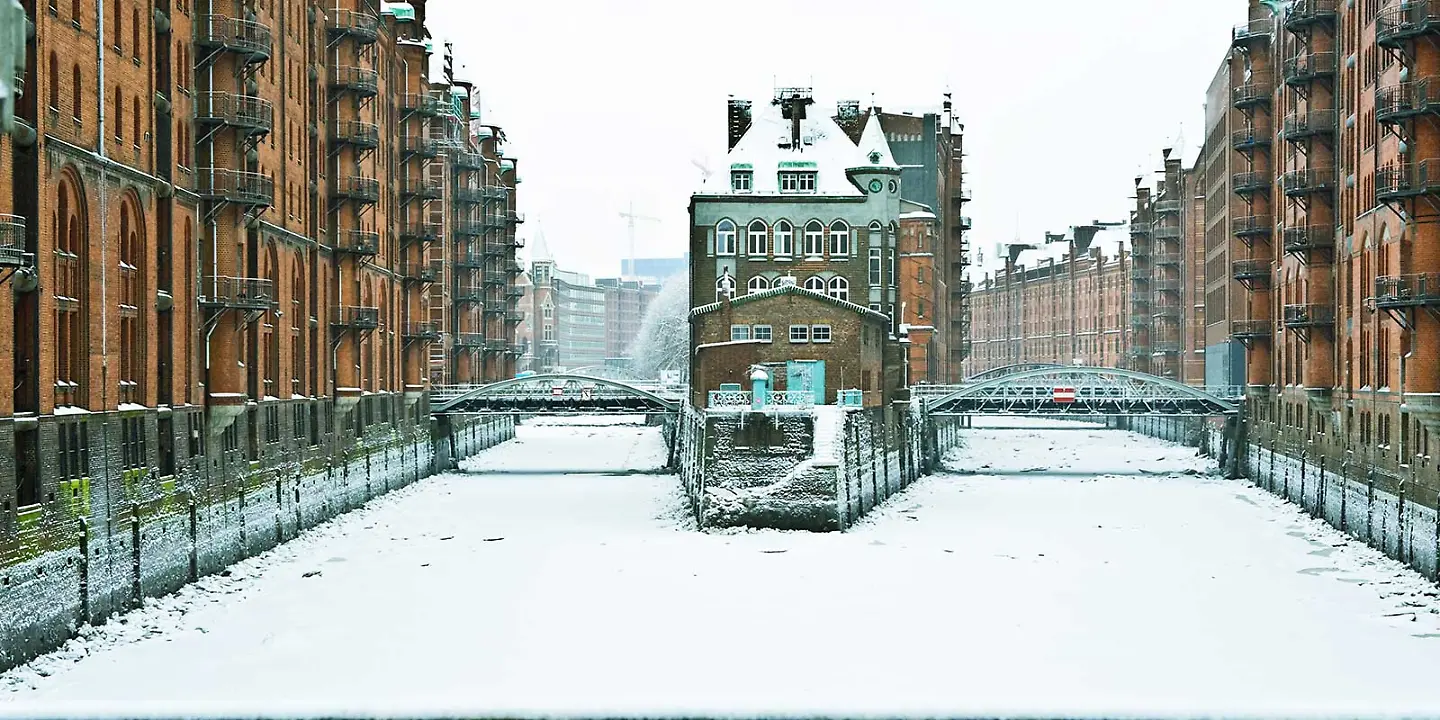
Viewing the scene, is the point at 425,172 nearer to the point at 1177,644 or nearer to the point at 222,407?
the point at 222,407

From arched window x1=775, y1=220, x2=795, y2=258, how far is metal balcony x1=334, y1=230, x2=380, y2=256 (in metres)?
20.5

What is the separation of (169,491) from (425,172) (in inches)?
1639

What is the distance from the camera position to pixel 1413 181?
41.8 meters

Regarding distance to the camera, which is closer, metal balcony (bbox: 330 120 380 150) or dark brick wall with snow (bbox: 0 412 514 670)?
dark brick wall with snow (bbox: 0 412 514 670)

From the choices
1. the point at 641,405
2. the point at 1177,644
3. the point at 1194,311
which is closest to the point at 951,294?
the point at 1194,311

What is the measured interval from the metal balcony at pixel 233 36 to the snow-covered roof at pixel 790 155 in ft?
111

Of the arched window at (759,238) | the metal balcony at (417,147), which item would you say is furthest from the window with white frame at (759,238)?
the metal balcony at (417,147)

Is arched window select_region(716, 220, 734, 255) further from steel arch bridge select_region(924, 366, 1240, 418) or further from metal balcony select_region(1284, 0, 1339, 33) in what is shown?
metal balcony select_region(1284, 0, 1339, 33)

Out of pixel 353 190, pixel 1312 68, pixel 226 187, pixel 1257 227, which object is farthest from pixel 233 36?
pixel 1257 227

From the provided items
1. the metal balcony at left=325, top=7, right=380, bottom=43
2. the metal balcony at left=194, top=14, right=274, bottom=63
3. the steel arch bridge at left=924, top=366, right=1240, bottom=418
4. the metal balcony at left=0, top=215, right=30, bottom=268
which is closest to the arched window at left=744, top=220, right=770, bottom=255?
the steel arch bridge at left=924, top=366, right=1240, bottom=418

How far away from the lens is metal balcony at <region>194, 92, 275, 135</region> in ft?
137

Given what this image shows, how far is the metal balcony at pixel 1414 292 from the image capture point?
4178 centimetres

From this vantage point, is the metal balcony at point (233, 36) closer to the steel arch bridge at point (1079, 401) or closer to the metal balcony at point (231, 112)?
the metal balcony at point (231, 112)

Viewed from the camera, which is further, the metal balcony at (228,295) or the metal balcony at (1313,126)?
the metal balcony at (1313,126)
